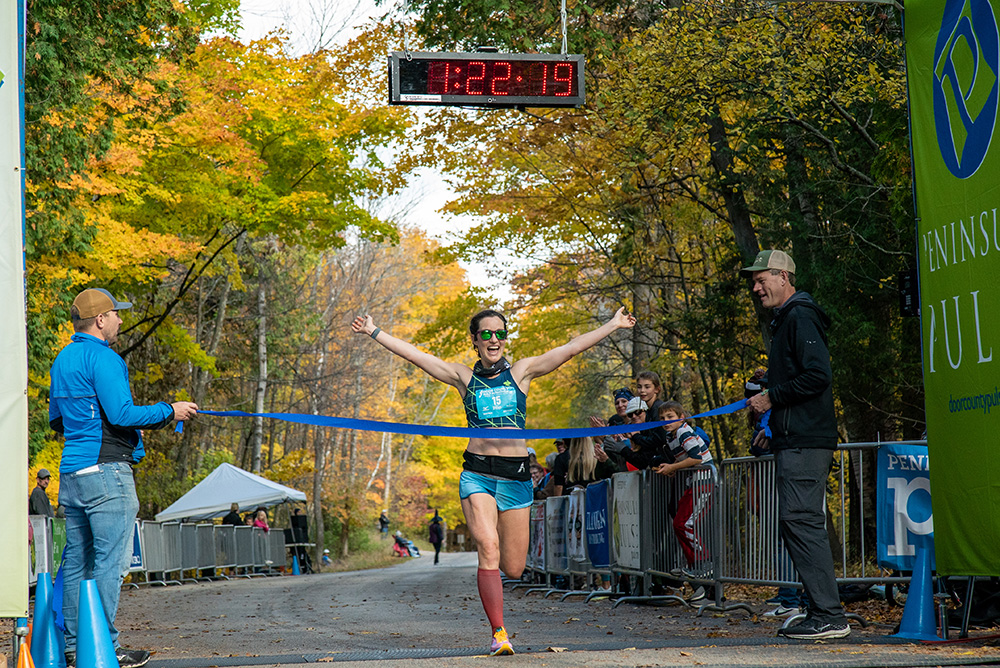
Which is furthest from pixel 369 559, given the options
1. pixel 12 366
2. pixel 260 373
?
pixel 12 366

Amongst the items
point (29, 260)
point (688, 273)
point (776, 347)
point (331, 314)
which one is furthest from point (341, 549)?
point (776, 347)

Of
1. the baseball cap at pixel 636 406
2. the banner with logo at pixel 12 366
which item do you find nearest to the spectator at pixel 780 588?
the baseball cap at pixel 636 406

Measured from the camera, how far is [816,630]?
6.88 metres

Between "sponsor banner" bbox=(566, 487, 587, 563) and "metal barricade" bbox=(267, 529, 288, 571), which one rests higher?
"sponsor banner" bbox=(566, 487, 587, 563)

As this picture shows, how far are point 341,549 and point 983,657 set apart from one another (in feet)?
154

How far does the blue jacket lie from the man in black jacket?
148 inches

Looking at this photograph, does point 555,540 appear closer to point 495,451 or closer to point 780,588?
point 780,588

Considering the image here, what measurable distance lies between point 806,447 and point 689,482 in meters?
3.31

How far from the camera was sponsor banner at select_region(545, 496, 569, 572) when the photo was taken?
14.9m

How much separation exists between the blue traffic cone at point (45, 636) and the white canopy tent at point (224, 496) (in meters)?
24.1

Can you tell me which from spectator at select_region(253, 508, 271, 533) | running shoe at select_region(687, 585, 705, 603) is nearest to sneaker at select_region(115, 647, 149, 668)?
running shoe at select_region(687, 585, 705, 603)

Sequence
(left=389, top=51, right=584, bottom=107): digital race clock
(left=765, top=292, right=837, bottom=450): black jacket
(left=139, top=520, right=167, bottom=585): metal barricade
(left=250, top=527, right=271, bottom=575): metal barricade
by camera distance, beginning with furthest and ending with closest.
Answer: (left=250, top=527, right=271, bottom=575): metal barricade
(left=139, top=520, right=167, bottom=585): metal barricade
(left=389, top=51, right=584, bottom=107): digital race clock
(left=765, top=292, right=837, bottom=450): black jacket

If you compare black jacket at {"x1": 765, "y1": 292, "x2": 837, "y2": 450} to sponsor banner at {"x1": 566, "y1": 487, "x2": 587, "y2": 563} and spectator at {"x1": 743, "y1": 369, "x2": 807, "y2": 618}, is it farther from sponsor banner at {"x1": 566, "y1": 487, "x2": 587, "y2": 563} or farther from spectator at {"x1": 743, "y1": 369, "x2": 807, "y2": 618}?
sponsor banner at {"x1": 566, "y1": 487, "x2": 587, "y2": 563}

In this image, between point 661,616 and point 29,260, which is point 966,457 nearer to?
point 661,616
